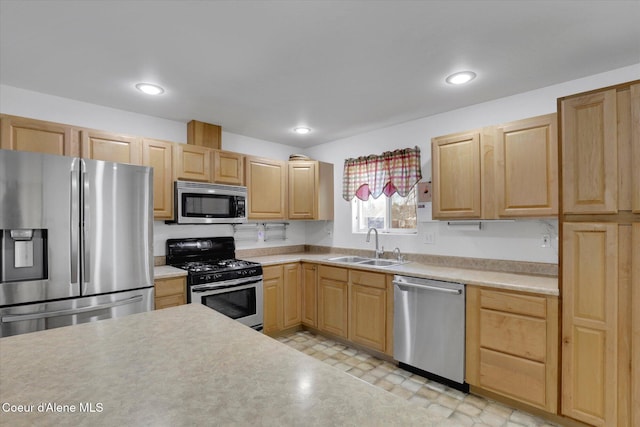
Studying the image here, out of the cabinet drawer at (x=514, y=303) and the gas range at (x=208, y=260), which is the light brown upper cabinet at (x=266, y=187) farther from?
the cabinet drawer at (x=514, y=303)

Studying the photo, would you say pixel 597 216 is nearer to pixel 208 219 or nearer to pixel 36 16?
pixel 208 219

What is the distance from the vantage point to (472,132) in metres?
2.65

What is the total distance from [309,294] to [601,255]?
8.75 ft

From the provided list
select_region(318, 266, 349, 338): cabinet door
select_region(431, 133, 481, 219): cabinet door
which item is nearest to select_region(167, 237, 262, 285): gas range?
select_region(318, 266, 349, 338): cabinet door

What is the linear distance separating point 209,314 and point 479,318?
1990 mm

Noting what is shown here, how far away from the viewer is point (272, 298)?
349cm

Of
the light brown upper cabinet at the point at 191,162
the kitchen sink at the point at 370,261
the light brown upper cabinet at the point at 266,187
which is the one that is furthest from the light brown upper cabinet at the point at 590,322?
the light brown upper cabinet at the point at 191,162

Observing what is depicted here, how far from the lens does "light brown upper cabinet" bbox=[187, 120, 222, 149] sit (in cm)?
338

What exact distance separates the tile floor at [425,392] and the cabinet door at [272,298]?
0.29 metres

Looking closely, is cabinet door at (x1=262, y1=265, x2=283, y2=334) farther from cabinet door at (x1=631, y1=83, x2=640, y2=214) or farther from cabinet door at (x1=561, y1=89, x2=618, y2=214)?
cabinet door at (x1=631, y1=83, x2=640, y2=214)

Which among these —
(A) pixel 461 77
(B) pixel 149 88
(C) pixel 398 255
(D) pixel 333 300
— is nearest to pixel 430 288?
(C) pixel 398 255

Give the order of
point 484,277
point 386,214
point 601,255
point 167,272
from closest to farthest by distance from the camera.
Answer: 1. point 601,255
2. point 484,277
3. point 167,272
4. point 386,214

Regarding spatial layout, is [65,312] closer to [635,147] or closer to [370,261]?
[370,261]

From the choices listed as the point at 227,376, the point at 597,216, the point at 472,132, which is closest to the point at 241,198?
the point at 472,132
